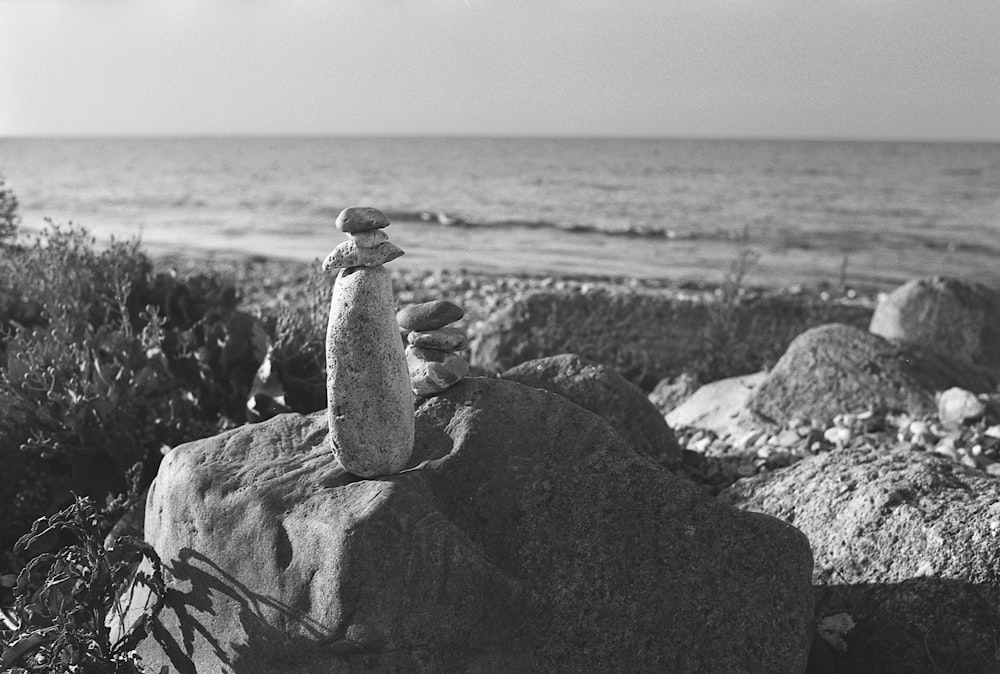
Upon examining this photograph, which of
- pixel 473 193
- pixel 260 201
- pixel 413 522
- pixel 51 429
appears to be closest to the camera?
pixel 413 522

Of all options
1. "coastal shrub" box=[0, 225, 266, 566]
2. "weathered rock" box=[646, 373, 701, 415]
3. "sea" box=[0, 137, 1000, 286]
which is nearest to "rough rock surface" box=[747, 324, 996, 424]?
"weathered rock" box=[646, 373, 701, 415]

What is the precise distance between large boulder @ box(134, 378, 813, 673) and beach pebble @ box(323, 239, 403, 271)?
2.60ft

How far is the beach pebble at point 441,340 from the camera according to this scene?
13.2 feet

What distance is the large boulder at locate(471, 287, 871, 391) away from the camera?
8.45m

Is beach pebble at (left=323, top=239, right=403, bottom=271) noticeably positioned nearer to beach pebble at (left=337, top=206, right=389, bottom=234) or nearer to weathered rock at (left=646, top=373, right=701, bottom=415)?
beach pebble at (left=337, top=206, right=389, bottom=234)

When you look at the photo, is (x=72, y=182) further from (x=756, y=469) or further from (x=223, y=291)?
(x=756, y=469)

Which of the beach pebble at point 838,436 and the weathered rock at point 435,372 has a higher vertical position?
the weathered rock at point 435,372

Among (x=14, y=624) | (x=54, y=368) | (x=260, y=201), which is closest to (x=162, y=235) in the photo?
(x=260, y=201)

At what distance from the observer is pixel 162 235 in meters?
23.7

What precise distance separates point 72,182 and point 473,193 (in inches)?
750

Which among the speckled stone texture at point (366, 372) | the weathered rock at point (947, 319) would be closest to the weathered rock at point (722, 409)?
the weathered rock at point (947, 319)

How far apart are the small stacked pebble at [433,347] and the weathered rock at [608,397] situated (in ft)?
3.43

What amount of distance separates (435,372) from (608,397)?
61.3 inches

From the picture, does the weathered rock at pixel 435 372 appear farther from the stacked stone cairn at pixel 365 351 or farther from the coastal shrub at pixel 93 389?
the coastal shrub at pixel 93 389
